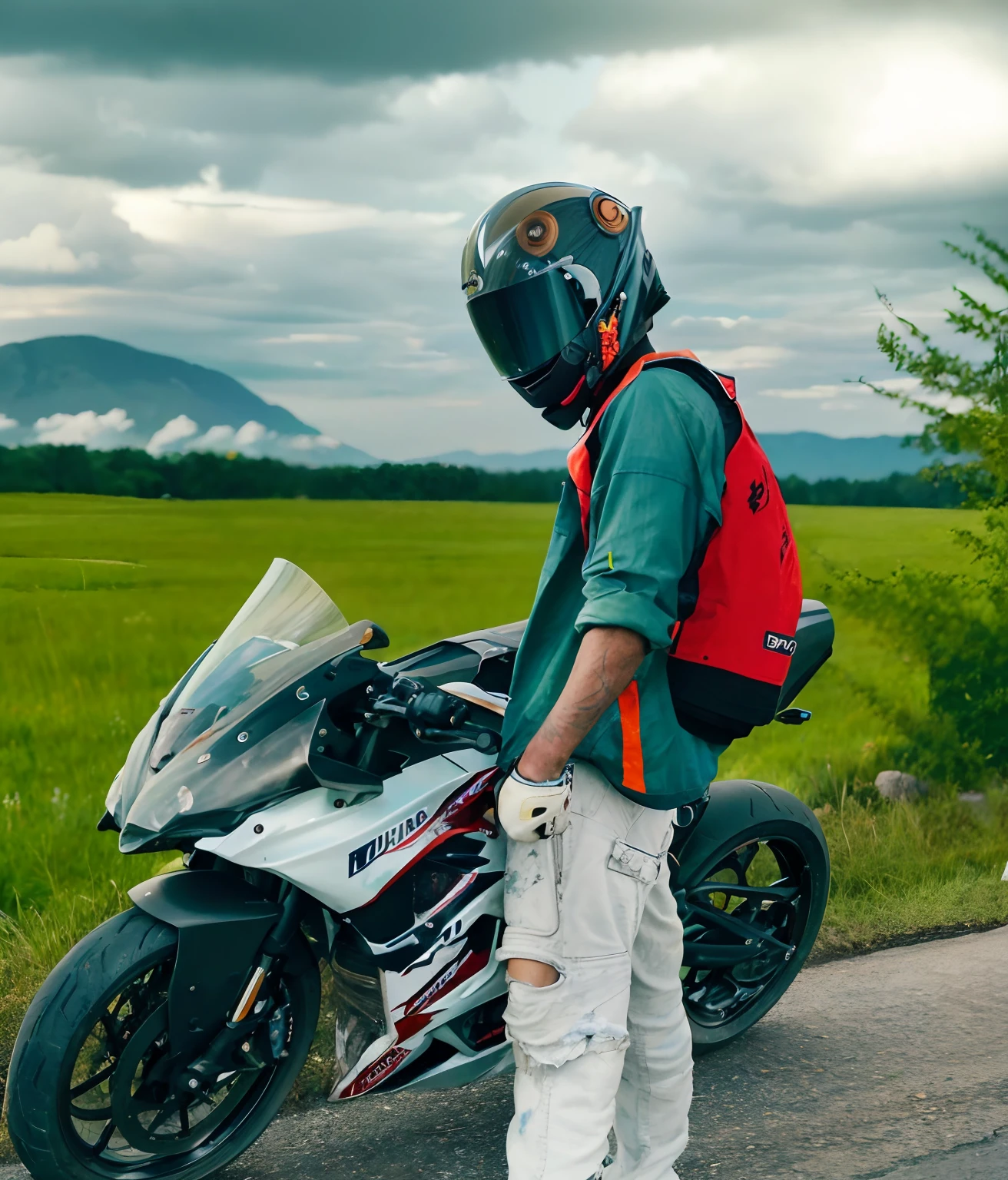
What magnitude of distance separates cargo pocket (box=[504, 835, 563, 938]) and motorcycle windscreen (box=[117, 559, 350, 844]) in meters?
0.50

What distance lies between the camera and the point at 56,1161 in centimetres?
240

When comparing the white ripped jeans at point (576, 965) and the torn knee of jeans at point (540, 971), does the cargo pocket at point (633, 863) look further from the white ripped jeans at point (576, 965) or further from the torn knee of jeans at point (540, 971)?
the torn knee of jeans at point (540, 971)

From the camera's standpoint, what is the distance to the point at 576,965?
7.72 ft

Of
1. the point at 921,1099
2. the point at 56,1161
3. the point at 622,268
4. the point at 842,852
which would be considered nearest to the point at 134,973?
the point at 56,1161

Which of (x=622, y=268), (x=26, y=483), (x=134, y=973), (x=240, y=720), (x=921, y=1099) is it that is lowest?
(x=921, y=1099)

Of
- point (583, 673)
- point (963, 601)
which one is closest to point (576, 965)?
point (583, 673)

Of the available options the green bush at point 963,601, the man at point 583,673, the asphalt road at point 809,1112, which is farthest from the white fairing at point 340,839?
the green bush at point 963,601

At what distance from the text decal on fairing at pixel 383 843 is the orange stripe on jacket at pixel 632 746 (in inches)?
17.7

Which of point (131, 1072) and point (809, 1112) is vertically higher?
point (131, 1072)

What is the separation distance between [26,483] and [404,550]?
212cm

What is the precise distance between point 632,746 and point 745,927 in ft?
4.02

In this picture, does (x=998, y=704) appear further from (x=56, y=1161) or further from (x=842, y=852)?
(x=56, y=1161)

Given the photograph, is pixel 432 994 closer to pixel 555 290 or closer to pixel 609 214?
pixel 555 290

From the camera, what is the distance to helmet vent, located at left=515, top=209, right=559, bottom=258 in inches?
92.5
